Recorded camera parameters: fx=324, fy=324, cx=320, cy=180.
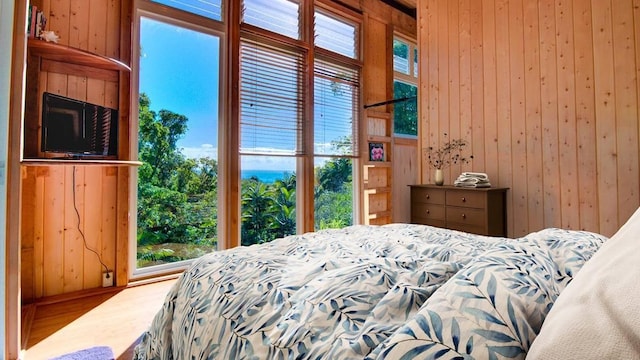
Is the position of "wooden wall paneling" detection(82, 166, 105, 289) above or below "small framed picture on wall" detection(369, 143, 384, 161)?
below

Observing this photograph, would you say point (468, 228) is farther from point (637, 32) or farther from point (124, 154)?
point (124, 154)

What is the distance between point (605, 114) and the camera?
2.60 meters

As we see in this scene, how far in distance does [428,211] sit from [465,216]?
384 millimetres

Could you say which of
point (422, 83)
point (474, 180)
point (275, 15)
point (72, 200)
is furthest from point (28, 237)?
point (422, 83)

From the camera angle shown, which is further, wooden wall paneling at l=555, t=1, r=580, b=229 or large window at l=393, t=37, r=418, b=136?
large window at l=393, t=37, r=418, b=136

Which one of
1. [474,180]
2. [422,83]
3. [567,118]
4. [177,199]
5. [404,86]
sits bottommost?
[177,199]

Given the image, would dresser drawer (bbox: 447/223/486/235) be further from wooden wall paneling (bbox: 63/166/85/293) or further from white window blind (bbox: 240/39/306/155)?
wooden wall paneling (bbox: 63/166/85/293)

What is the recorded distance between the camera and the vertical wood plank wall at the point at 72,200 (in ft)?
7.75

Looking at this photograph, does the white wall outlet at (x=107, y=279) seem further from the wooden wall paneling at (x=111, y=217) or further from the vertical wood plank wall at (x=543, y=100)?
the vertical wood plank wall at (x=543, y=100)

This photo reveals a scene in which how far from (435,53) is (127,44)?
3.04 metres

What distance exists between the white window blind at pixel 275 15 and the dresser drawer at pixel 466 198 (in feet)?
8.05

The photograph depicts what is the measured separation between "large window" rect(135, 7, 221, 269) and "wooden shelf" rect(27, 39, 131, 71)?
0.31 meters

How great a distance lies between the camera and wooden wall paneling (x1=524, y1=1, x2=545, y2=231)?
2.94m

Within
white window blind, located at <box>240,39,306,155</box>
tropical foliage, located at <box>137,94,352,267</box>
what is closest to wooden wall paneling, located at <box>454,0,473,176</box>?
white window blind, located at <box>240,39,306,155</box>
